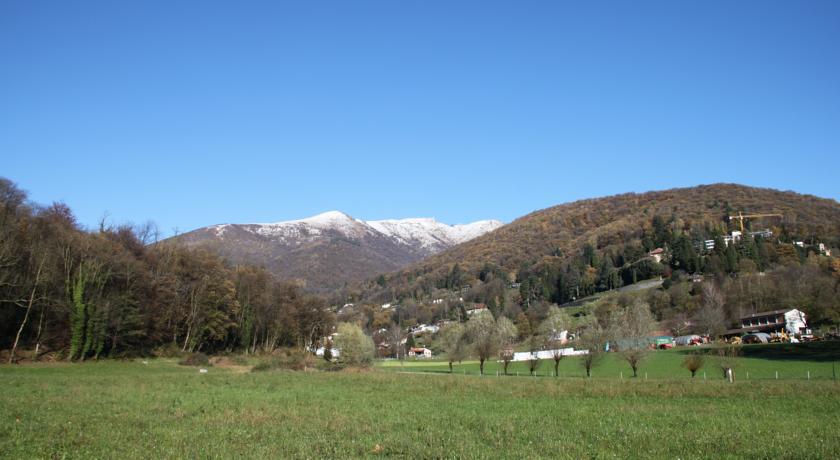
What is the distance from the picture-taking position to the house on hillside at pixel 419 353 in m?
161

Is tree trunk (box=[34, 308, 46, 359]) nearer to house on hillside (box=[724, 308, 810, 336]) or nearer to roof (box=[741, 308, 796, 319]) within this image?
house on hillside (box=[724, 308, 810, 336])

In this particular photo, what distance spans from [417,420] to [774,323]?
13042 centimetres

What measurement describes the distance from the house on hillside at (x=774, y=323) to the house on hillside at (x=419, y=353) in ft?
248

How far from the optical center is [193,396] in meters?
30.2

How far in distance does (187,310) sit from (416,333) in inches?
4925

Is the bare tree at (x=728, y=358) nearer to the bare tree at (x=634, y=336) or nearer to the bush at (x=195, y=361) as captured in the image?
the bare tree at (x=634, y=336)

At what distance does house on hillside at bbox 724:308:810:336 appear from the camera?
120906 mm

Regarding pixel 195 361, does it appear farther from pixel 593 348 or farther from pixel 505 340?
pixel 505 340

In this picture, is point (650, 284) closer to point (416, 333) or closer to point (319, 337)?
point (416, 333)

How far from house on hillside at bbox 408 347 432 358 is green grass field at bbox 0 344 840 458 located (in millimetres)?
125127

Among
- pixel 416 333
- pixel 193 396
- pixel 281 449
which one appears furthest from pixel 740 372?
pixel 416 333

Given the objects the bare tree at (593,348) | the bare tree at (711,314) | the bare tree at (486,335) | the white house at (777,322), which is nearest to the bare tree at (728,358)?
the bare tree at (593,348)

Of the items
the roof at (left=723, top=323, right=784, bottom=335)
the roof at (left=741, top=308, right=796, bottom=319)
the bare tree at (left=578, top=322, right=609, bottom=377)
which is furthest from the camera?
the roof at (left=741, top=308, right=796, bottom=319)

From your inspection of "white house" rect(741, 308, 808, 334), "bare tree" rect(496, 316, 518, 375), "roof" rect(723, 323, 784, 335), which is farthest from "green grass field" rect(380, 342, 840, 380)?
"white house" rect(741, 308, 808, 334)
